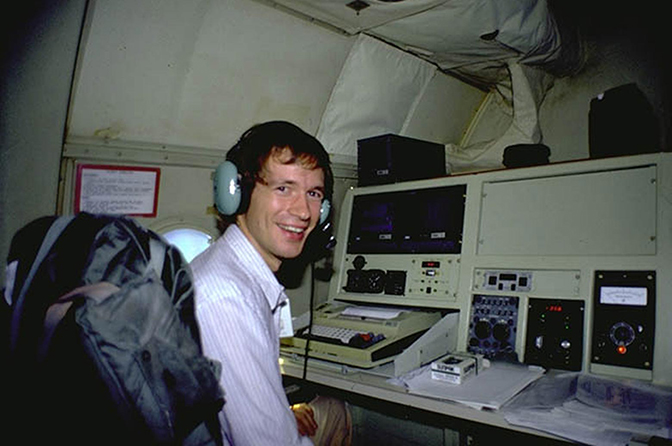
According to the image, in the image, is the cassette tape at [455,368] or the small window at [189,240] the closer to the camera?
the cassette tape at [455,368]

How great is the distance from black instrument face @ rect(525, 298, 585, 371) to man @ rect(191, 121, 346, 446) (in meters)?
0.83

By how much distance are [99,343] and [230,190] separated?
810 millimetres

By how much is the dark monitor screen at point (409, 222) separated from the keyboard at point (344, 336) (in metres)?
0.52

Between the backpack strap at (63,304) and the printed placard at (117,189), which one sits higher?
the printed placard at (117,189)

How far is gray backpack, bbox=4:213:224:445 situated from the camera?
61cm

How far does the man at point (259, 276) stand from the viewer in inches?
40.9

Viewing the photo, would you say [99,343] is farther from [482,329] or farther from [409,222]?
[409,222]

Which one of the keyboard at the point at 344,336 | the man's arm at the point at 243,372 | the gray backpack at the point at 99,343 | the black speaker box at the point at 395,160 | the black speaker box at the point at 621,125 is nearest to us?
the gray backpack at the point at 99,343

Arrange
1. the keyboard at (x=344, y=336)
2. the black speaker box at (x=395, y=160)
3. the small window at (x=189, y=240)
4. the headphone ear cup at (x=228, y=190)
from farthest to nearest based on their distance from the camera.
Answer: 1. the black speaker box at (x=395, y=160)
2. the small window at (x=189, y=240)
3. the keyboard at (x=344, y=336)
4. the headphone ear cup at (x=228, y=190)

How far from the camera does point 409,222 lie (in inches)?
84.2

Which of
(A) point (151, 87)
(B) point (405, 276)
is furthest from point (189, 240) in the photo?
(B) point (405, 276)

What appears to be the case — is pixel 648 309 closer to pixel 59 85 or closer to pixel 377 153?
pixel 377 153

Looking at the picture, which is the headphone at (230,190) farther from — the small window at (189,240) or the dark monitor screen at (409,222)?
the dark monitor screen at (409,222)

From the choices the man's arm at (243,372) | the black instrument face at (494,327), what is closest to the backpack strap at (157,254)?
the man's arm at (243,372)
